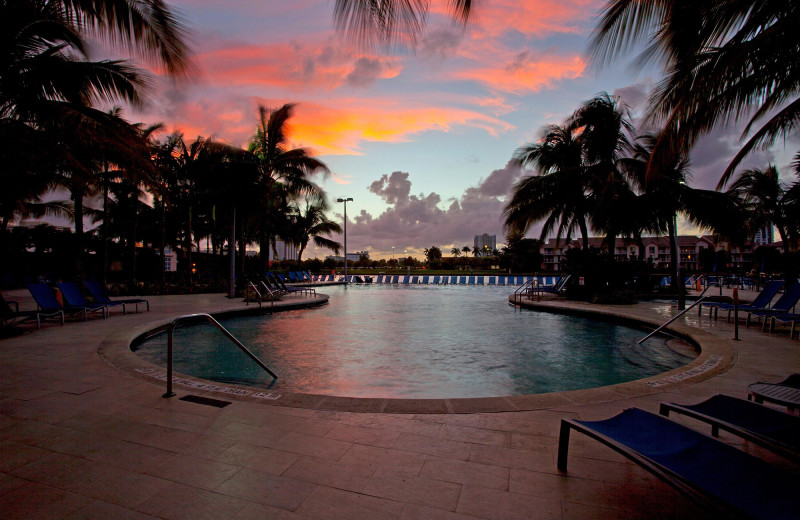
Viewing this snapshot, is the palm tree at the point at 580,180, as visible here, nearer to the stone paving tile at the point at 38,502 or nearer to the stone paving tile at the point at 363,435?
the stone paving tile at the point at 363,435

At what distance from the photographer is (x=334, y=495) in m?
2.06

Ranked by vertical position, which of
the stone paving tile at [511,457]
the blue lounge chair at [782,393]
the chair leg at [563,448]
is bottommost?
the stone paving tile at [511,457]

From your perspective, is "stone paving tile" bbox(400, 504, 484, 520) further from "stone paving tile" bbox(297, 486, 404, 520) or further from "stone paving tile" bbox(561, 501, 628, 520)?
"stone paving tile" bbox(561, 501, 628, 520)

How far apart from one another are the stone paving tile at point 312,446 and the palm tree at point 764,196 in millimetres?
24266

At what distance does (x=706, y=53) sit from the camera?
475 centimetres

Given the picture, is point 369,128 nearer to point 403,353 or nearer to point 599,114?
point 403,353

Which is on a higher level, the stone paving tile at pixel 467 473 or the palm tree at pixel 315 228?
the palm tree at pixel 315 228

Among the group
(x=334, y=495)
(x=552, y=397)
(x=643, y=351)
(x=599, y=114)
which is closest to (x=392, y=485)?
(x=334, y=495)

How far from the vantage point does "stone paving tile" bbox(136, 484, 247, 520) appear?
192 centimetres

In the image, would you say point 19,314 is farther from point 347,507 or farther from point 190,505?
point 347,507

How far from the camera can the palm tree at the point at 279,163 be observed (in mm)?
17188

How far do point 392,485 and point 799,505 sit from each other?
1697 mm

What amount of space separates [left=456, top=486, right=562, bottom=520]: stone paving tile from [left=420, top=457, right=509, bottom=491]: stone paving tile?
0.08m

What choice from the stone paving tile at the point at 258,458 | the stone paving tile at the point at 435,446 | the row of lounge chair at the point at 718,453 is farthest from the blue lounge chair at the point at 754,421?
the stone paving tile at the point at 258,458
